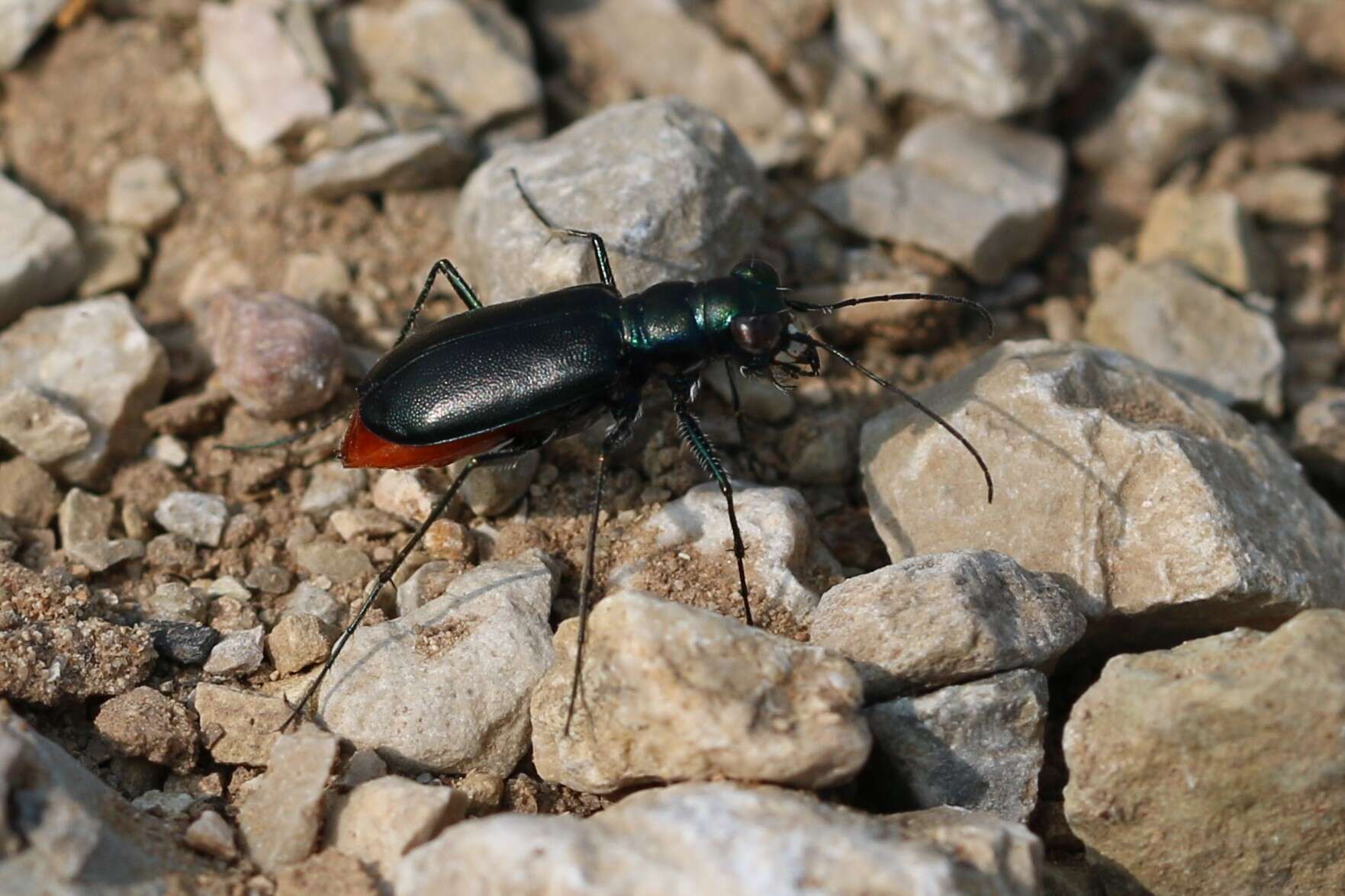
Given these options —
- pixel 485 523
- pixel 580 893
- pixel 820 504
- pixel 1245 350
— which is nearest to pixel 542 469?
pixel 485 523

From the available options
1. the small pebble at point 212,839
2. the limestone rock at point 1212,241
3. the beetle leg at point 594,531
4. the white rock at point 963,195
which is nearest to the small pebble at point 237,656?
the small pebble at point 212,839

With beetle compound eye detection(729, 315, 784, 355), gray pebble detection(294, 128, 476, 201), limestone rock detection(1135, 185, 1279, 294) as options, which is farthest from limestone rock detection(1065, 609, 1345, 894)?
gray pebble detection(294, 128, 476, 201)

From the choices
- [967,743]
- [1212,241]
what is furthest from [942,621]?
[1212,241]

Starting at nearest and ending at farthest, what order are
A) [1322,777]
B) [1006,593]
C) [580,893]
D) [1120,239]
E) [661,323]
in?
[580,893], [1322,777], [1006,593], [661,323], [1120,239]

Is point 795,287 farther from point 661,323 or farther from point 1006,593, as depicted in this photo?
point 1006,593

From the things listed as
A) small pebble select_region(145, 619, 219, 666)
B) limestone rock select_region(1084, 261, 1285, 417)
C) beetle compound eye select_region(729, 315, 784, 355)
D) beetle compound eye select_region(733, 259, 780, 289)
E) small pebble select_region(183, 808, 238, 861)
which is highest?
beetle compound eye select_region(733, 259, 780, 289)

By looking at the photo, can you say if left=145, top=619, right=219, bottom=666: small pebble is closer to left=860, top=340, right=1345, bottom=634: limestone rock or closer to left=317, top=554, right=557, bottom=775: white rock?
left=317, top=554, right=557, bottom=775: white rock
